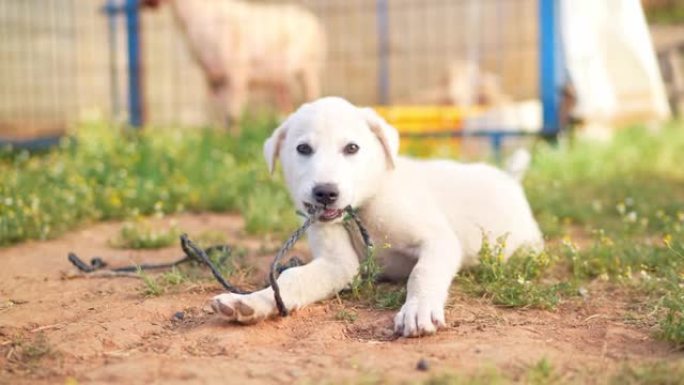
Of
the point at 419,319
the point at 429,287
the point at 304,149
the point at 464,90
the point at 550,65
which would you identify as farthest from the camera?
the point at 464,90

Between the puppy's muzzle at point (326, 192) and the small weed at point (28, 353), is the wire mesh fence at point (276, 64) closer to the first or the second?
the puppy's muzzle at point (326, 192)

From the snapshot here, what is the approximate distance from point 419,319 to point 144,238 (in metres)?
2.04

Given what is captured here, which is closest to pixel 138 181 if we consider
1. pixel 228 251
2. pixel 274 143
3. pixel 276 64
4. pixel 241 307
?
pixel 228 251

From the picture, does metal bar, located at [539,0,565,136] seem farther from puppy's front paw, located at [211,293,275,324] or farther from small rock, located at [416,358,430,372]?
small rock, located at [416,358,430,372]

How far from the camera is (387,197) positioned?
3377 mm

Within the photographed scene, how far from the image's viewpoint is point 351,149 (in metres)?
3.23

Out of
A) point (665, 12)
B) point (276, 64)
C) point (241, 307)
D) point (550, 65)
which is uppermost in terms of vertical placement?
point (665, 12)

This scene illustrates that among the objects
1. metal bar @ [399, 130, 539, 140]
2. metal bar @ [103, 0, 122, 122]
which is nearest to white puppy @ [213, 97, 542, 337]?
metal bar @ [399, 130, 539, 140]

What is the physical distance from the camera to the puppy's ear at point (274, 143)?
348 centimetres

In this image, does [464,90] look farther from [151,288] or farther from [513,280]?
[151,288]

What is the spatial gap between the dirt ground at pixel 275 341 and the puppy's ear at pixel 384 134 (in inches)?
24.3

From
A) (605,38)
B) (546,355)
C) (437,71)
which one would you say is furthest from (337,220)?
(437,71)

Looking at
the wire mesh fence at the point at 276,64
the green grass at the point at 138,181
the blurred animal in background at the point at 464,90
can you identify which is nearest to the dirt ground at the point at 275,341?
the green grass at the point at 138,181

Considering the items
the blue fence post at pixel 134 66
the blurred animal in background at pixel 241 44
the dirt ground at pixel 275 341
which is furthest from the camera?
the blurred animal in background at pixel 241 44
